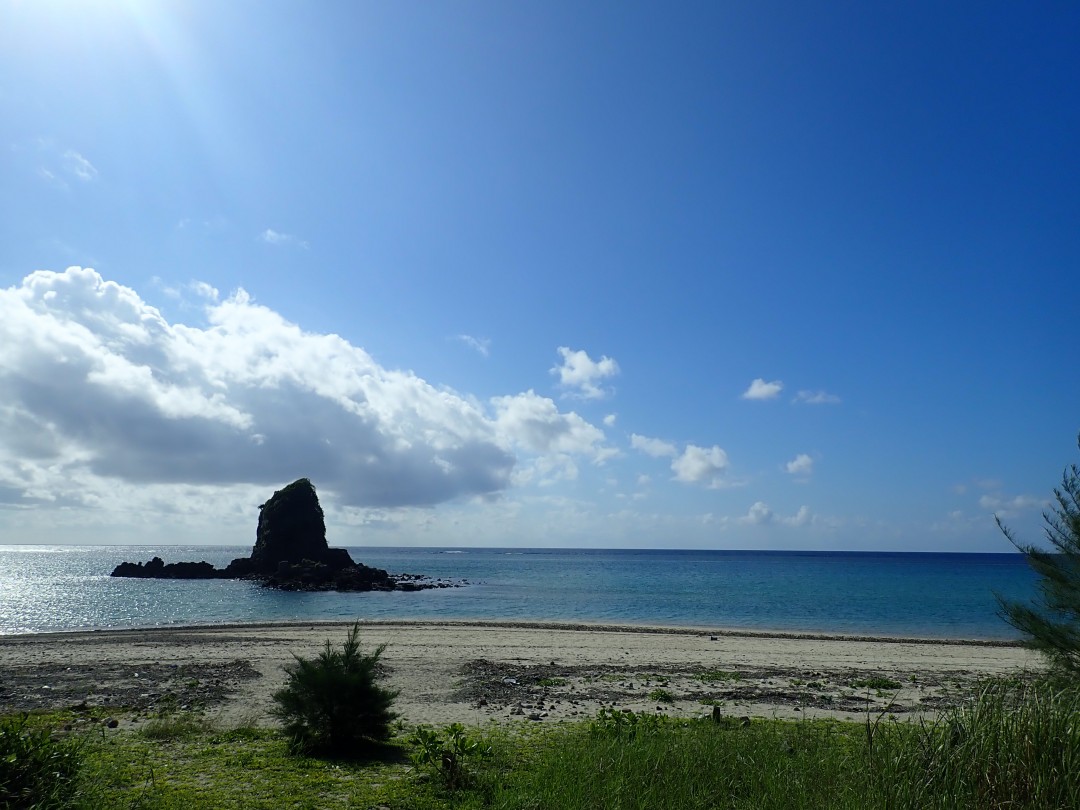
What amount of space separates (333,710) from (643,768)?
5705 millimetres

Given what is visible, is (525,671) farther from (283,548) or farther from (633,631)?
(283,548)

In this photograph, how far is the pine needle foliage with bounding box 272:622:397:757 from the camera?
10.9 m

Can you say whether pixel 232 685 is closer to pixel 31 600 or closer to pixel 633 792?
pixel 633 792

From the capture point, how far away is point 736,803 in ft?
24.3

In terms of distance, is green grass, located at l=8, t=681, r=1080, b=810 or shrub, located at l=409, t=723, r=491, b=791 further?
shrub, located at l=409, t=723, r=491, b=791

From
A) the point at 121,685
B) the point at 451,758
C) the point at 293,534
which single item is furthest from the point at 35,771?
the point at 293,534

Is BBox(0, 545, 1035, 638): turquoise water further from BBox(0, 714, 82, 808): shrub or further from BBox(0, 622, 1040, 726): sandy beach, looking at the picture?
BBox(0, 714, 82, 808): shrub

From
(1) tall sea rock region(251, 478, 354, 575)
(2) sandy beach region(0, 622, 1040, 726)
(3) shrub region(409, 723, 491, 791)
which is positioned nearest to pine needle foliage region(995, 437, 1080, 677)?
(2) sandy beach region(0, 622, 1040, 726)

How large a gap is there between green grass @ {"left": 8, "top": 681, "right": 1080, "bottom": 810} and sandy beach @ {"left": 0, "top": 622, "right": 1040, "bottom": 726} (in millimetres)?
2785

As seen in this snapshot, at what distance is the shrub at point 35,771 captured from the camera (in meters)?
6.41

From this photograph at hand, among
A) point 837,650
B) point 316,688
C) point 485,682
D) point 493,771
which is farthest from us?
point 837,650

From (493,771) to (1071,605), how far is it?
11.2 m

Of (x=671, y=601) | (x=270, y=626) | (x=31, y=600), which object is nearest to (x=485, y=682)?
(x=270, y=626)

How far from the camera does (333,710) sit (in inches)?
433
